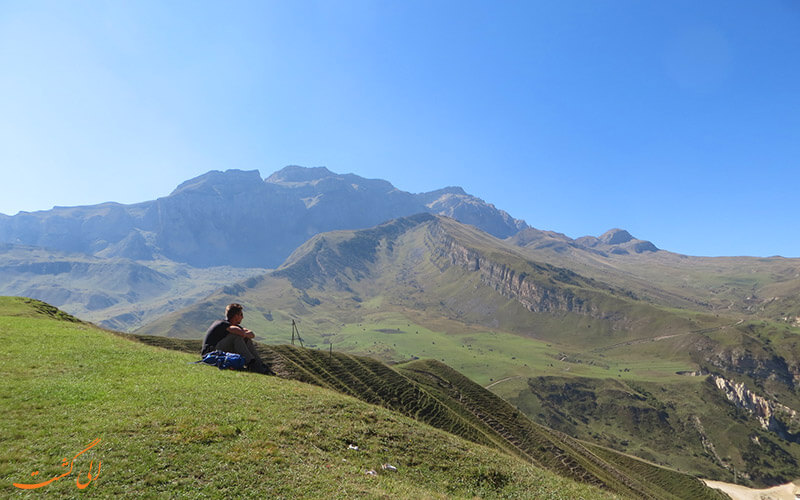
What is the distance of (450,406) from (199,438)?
9606 cm

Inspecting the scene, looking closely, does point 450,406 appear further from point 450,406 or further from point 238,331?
point 238,331

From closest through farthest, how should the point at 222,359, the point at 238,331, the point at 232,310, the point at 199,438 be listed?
the point at 199,438
the point at 232,310
the point at 238,331
the point at 222,359

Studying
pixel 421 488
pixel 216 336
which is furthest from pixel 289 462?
pixel 216 336

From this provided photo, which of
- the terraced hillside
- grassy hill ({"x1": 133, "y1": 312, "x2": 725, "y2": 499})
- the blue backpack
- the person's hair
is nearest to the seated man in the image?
the person's hair

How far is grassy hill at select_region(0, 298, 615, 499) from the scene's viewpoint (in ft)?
55.7

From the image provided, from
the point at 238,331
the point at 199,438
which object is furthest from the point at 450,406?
the point at 199,438

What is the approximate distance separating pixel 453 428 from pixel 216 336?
69.8 meters

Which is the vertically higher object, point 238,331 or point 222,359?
point 238,331

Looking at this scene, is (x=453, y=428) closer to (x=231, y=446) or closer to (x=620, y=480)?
(x=620, y=480)

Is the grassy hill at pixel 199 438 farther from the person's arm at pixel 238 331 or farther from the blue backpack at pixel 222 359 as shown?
the person's arm at pixel 238 331

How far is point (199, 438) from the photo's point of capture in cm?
2028

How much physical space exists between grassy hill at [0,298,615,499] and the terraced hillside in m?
34.2

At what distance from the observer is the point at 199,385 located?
2802 cm

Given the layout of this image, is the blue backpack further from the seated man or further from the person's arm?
the person's arm
